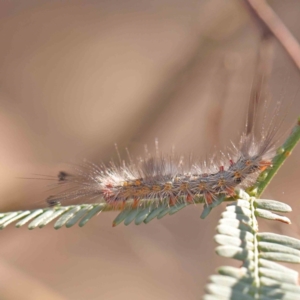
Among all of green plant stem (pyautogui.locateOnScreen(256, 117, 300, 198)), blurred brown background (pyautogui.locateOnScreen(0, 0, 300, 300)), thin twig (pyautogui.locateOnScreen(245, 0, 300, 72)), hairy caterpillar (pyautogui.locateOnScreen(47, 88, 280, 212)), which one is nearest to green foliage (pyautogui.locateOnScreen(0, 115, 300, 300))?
green plant stem (pyautogui.locateOnScreen(256, 117, 300, 198))

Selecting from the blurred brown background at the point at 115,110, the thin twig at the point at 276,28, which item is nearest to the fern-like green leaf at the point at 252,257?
the thin twig at the point at 276,28

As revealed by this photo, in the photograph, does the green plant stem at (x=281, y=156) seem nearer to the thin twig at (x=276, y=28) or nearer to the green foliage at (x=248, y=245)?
the green foliage at (x=248, y=245)

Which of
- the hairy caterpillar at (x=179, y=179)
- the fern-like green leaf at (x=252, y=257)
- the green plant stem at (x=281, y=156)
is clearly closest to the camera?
the fern-like green leaf at (x=252, y=257)

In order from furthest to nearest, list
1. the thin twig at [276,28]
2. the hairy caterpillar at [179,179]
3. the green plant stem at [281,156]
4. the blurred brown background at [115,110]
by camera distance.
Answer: the blurred brown background at [115,110] → the thin twig at [276,28] → the hairy caterpillar at [179,179] → the green plant stem at [281,156]

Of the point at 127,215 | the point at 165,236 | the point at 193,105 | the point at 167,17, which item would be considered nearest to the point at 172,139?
the point at 193,105

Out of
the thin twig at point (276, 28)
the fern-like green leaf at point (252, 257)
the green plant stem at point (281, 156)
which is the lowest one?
the fern-like green leaf at point (252, 257)

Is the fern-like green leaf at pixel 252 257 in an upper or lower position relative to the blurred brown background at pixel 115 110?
lower

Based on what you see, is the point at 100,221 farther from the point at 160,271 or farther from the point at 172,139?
the point at 172,139
